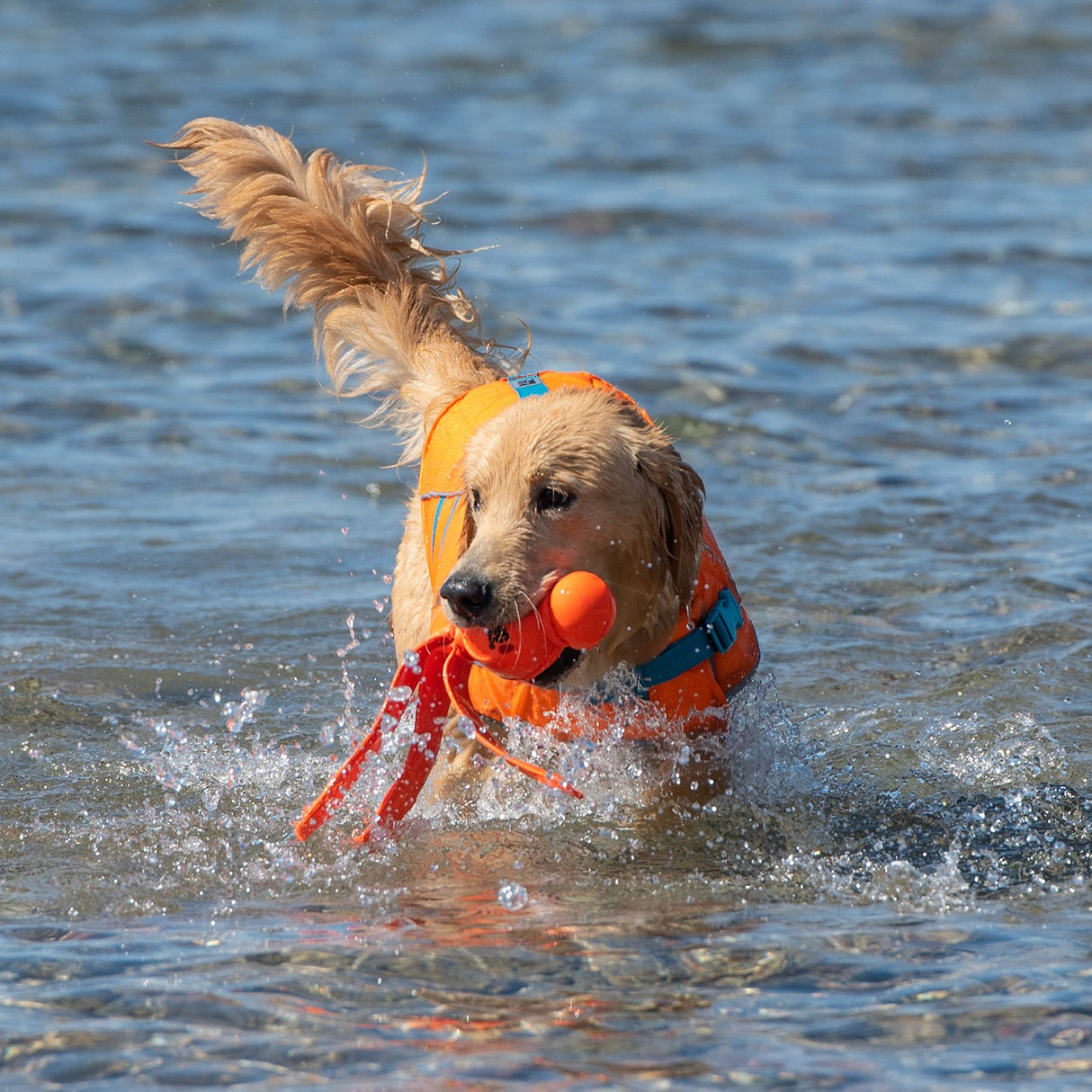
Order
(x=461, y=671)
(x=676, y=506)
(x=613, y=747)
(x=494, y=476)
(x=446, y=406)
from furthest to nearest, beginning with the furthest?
(x=446, y=406)
(x=613, y=747)
(x=461, y=671)
(x=676, y=506)
(x=494, y=476)

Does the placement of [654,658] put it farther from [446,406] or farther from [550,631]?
[446,406]

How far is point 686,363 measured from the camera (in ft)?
32.0

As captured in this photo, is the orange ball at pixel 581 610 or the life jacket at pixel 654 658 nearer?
the orange ball at pixel 581 610

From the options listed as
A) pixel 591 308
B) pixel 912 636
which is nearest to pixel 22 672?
pixel 912 636

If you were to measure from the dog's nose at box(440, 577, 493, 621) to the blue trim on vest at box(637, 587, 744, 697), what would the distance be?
0.68m

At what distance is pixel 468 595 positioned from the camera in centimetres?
396

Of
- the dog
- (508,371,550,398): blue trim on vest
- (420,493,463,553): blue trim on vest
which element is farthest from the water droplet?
(508,371,550,398): blue trim on vest

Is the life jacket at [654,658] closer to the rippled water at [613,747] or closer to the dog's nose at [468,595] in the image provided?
the rippled water at [613,747]

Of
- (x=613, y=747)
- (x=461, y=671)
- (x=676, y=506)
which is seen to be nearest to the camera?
(x=676, y=506)

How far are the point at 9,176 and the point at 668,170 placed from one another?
5.68m

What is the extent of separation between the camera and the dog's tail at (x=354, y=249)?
5.86m

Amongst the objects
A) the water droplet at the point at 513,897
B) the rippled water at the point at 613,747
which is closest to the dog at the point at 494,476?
the rippled water at the point at 613,747

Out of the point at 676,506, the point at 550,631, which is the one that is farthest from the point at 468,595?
the point at 676,506

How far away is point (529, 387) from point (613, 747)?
1.08m
